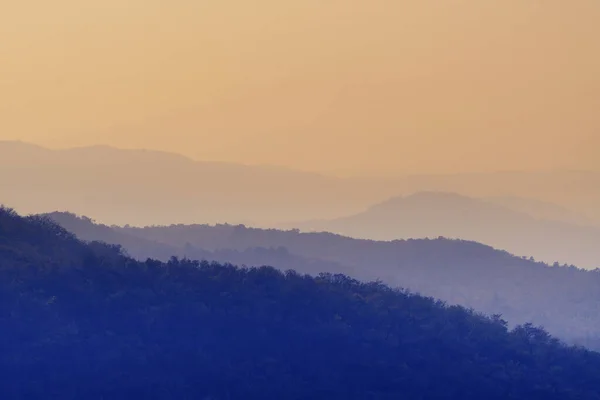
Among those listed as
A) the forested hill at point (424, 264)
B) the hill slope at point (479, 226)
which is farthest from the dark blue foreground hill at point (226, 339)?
the hill slope at point (479, 226)

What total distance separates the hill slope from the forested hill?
113 ft

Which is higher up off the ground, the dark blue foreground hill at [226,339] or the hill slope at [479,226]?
the hill slope at [479,226]

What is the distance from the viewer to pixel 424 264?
11106cm

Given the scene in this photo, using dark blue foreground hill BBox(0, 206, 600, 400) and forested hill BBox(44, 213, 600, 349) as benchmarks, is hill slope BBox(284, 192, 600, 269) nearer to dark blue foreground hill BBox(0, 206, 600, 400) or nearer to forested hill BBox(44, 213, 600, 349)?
forested hill BBox(44, 213, 600, 349)

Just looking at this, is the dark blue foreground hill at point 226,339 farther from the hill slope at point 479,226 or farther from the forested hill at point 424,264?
the hill slope at point 479,226

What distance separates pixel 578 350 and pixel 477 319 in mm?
5980

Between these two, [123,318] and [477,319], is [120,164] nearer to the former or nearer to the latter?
[477,319]

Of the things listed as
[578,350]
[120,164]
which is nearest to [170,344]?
[578,350]

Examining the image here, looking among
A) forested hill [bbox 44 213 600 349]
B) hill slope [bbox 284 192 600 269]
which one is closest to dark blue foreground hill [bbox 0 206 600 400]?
forested hill [bbox 44 213 600 349]

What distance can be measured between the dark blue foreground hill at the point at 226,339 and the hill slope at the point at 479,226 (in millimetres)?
92396

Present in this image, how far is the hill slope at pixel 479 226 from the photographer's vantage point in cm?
15988

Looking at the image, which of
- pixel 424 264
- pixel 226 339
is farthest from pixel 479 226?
pixel 226 339

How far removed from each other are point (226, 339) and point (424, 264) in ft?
214

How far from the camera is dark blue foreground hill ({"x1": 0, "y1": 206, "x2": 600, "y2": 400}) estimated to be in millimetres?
41438
